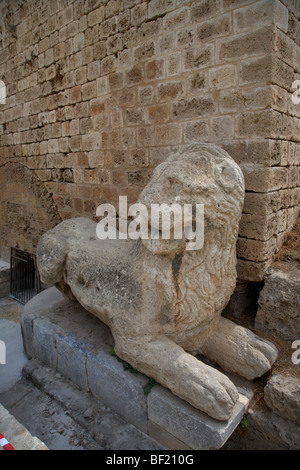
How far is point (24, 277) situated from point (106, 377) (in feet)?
11.4

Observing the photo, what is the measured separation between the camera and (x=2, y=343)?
10.7 ft

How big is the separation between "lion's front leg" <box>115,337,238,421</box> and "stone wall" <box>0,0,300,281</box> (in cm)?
96

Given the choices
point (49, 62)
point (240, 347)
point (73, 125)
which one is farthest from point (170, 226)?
point (49, 62)

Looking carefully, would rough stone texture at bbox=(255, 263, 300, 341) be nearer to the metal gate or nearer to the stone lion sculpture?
the stone lion sculpture

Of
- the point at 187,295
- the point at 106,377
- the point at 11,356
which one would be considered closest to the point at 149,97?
the point at 187,295

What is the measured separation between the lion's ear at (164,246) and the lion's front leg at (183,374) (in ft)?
1.83

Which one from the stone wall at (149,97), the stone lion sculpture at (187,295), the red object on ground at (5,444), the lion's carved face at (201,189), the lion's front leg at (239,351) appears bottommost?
the red object on ground at (5,444)

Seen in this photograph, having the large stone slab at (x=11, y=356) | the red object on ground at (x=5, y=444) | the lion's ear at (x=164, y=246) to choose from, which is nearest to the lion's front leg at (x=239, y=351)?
the lion's ear at (x=164, y=246)

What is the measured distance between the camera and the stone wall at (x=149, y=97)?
2.32 m

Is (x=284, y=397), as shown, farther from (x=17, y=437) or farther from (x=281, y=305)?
(x=17, y=437)

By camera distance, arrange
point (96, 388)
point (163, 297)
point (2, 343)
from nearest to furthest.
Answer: point (163, 297) < point (96, 388) < point (2, 343)

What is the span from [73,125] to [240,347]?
3253mm

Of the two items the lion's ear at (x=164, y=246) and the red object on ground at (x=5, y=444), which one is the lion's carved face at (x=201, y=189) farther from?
the red object on ground at (x=5, y=444)
